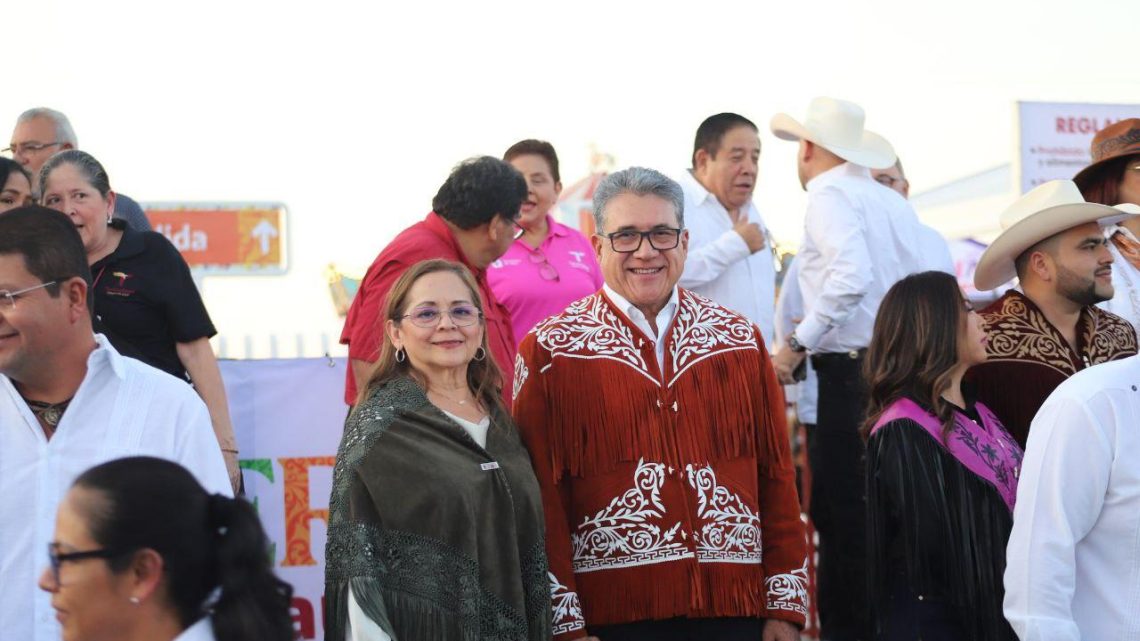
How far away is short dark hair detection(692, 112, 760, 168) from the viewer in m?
6.27

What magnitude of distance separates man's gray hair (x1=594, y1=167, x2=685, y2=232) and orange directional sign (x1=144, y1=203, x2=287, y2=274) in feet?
18.0

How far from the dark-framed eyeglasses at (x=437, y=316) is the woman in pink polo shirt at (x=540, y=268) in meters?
1.96

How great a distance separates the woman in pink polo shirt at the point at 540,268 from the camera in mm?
5852

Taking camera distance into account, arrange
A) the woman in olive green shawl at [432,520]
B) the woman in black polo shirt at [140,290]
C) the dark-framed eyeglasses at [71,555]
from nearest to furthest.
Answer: the dark-framed eyeglasses at [71,555], the woman in olive green shawl at [432,520], the woman in black polo shirt at [140,290]

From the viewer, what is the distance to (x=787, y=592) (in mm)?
3672

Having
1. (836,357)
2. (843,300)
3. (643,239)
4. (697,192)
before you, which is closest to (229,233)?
(697,192)

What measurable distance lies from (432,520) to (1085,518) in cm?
164

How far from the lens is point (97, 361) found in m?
3.30

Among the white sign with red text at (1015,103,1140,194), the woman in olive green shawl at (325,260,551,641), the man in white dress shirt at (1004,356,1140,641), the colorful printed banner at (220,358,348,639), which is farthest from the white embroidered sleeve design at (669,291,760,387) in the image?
the white sign with red text at (1015,103,1140,194)

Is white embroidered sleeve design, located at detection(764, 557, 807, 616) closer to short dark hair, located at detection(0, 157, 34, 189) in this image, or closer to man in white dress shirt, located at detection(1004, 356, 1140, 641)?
man in white dress shirt, located at detection(1004, 356, 1140, 641)

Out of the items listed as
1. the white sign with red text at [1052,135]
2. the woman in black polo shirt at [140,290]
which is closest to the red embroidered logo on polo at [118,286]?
the woman in black polo shirt at [140,290]

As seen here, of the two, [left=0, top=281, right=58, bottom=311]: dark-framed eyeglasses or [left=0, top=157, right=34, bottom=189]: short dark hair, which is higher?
[left=0, top=157, right=34, bottom=189]: short dark hair

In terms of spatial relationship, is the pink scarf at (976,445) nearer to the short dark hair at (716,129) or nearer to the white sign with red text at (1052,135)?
the short dark hair at (716,129)

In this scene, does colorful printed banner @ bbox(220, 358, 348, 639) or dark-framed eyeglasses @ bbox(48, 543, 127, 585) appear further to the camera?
colorful printed banner @ bbox(220, 358, 348, 639)
